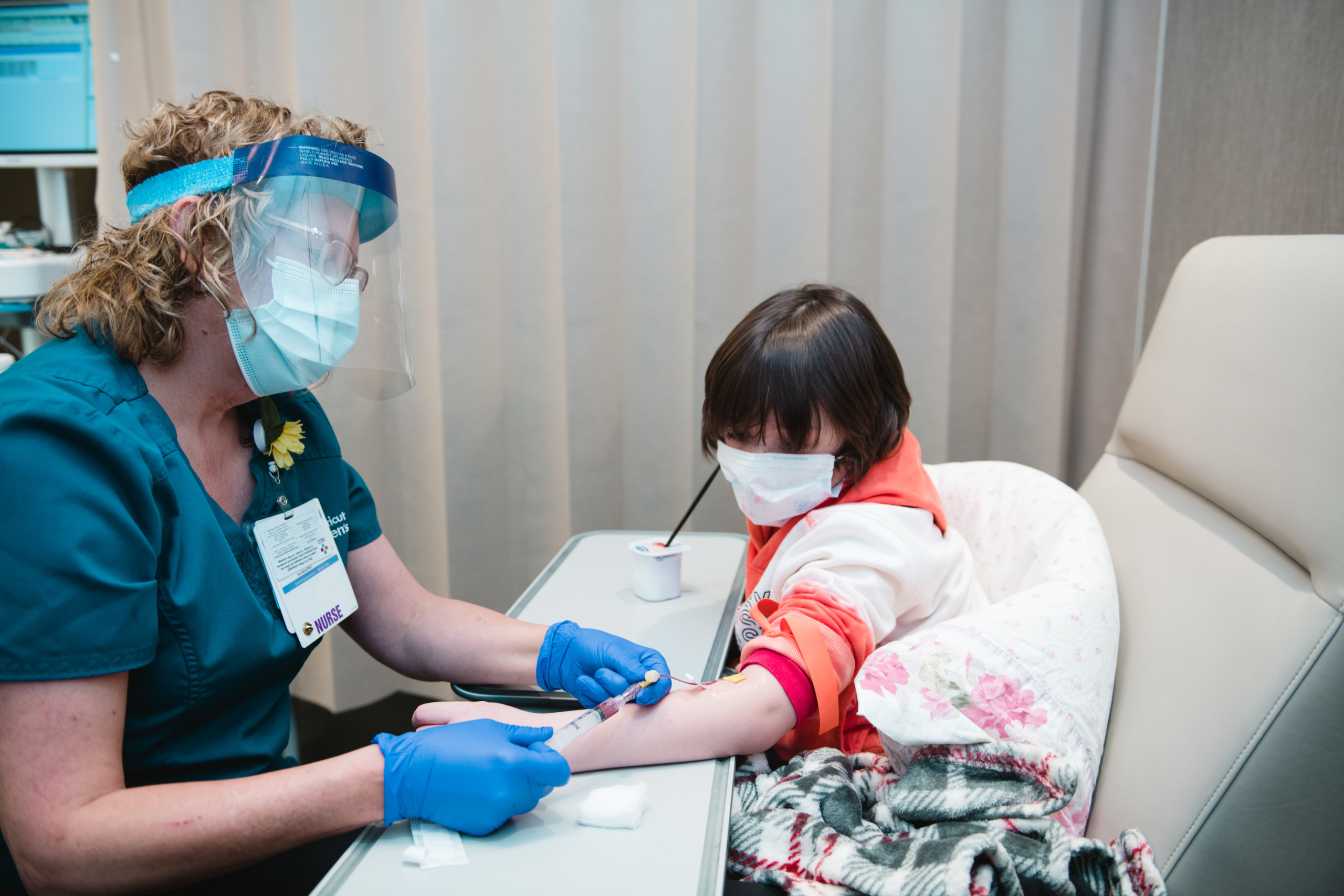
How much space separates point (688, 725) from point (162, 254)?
2.55 ft

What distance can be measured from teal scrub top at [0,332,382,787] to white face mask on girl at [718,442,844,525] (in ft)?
1.97

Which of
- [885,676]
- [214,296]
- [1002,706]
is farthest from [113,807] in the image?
[1002,706]

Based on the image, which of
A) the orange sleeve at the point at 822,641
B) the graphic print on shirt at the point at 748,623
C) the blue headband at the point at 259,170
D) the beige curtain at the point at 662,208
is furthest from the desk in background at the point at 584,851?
the beige curtain at the point at 662,208

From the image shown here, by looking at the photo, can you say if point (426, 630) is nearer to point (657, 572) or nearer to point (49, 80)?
point (657, 572)

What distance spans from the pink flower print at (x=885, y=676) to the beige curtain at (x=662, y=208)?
1060mm

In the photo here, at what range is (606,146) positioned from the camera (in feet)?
6.39

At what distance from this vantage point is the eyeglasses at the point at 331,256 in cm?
94

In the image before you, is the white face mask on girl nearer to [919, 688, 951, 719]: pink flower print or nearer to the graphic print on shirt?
the graphic print on shirt

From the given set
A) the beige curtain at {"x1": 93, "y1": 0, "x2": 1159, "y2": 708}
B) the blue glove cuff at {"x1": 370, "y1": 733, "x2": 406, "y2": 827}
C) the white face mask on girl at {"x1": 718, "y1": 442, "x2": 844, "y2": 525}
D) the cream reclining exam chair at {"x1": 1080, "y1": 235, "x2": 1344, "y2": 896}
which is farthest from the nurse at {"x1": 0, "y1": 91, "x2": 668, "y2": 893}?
the beige curtain at {"x1": 93, "y1": 0, "x2": 1159, "y2": 708}

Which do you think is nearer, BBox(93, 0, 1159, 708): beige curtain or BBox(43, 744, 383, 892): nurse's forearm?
BBox(43, 744, 383, 892): nurse's forearm

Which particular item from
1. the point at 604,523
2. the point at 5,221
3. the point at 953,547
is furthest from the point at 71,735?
the point at 5,221

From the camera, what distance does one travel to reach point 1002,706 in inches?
35.0

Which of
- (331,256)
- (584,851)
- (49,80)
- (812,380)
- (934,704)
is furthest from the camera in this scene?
(49,80)

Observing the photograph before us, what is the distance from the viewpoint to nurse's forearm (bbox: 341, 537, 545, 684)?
1.12 m
